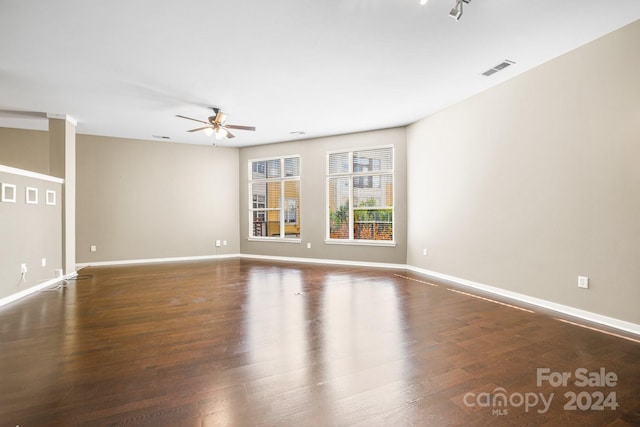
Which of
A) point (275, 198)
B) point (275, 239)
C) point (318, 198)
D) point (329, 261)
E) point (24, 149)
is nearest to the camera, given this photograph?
point (24, 149)

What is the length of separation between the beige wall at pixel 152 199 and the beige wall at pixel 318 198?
1.82 ft

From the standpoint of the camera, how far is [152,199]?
725cm

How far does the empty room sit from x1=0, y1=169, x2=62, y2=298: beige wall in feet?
0.13

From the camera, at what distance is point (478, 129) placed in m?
4.61

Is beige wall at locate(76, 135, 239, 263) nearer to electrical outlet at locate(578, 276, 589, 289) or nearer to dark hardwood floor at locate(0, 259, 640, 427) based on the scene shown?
dark hardwood floor at locate(0, 259, 640, 427)

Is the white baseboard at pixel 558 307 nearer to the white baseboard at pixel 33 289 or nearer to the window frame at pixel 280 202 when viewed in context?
the window frame at pixel 280 202

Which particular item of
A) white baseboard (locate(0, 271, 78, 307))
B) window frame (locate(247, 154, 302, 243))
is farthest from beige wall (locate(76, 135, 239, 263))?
white baseboard (locate(0, 271, 78, 307))

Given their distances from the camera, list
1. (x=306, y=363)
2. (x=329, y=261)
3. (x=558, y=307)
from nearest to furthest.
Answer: (x=306, y=363)
(x=558, y=307)
(x=329, y=261)

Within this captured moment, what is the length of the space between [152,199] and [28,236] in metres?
3.00

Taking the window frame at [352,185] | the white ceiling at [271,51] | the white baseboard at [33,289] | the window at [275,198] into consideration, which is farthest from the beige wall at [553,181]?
the white baseboard at [33,289]

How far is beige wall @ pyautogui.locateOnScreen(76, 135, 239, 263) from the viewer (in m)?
6.70

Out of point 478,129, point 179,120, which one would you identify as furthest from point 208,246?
point 478,129

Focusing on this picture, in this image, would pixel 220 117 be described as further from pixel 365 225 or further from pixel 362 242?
pixel 362 242

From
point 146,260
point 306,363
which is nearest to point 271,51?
point 306,363
